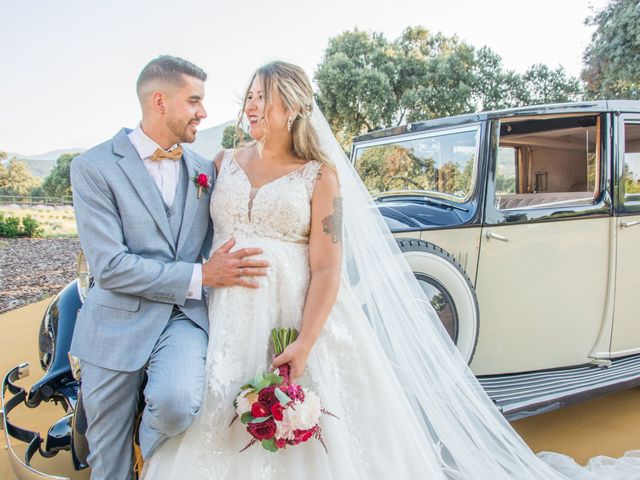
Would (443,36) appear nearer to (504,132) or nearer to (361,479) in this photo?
(504,132)

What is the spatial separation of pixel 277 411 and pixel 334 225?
771 millimetres

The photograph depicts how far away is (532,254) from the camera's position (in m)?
3.14

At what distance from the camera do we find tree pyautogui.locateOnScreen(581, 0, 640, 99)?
12414mm

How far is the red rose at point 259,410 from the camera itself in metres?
1.67

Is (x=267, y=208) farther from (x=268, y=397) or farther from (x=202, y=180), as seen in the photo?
(x=268, y=397)

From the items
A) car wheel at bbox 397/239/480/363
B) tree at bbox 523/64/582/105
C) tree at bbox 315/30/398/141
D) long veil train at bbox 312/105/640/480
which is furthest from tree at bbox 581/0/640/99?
long veil train at bbox 312/105/640/480

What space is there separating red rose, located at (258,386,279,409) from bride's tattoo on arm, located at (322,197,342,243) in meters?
0.65

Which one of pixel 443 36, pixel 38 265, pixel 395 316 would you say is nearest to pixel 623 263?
pixel 395 316

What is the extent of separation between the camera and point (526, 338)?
3199mm

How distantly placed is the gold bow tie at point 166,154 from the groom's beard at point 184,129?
5 centimetres

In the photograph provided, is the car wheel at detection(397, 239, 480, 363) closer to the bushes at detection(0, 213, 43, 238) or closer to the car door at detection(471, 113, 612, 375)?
the car door at detection(471, 113, 612, 375)

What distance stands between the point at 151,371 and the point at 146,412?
0.14m

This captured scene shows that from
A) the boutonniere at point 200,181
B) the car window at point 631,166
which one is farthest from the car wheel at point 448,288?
the car window at point 631,166

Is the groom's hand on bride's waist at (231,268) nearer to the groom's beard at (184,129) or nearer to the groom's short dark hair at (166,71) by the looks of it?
the groom's beard at (184,129)
